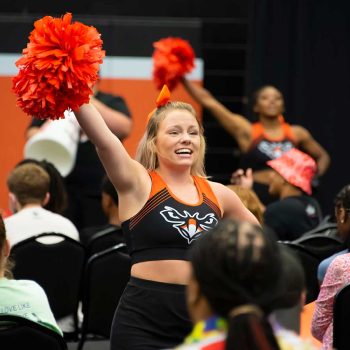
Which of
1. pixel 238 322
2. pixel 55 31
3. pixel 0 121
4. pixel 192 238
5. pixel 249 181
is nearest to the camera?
pixel 238 322

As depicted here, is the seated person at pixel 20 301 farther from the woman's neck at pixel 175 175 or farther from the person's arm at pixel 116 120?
the person's arm at pixel 116 120

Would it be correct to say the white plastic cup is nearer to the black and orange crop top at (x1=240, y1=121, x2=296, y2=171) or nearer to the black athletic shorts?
the black and orange crop top at (x1=240, y1=121, x2=296, y2=171)

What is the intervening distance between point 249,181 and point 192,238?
219 centimetres

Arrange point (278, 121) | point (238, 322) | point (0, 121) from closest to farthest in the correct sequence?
point (238, 322) < point (278, 121) < point (0, 121)

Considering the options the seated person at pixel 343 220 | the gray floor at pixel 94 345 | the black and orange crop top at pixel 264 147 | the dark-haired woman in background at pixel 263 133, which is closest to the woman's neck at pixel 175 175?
the seated person at pixel 343 220

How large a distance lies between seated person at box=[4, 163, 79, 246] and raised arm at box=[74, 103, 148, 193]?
73.9 inches

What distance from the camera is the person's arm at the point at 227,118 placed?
296 inches

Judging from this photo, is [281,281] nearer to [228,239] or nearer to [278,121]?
[228,239]

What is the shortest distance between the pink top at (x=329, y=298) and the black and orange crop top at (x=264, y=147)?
3.98m

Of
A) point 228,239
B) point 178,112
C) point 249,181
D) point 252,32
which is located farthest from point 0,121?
point 228,239

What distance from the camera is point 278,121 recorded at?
24.9 feet

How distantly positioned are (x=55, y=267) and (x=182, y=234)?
5.79ft

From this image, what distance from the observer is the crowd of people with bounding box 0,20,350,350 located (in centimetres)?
178

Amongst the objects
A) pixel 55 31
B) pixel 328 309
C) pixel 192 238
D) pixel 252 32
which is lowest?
pixel 328 309
